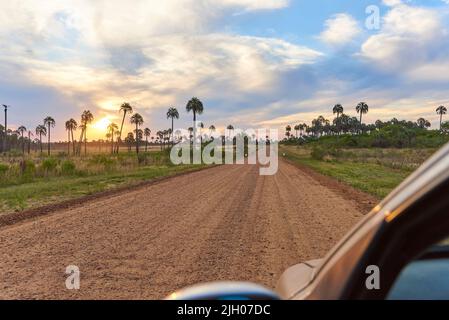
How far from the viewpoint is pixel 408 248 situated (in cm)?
132

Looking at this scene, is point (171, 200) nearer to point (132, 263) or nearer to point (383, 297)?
point (132, 263)

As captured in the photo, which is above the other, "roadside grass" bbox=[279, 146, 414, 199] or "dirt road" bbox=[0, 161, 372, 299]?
"roadside grass" bbox=[279, 146, 414, 199]

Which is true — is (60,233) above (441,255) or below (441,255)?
below

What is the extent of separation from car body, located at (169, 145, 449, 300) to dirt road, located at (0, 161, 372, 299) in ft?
13.1

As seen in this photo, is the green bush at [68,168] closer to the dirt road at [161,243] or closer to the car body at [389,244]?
the dirt road at [161,243]

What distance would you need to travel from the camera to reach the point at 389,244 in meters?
1.31

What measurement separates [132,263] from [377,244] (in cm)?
578

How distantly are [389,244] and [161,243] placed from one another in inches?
271

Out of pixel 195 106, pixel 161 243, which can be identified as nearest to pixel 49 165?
pixel 161 243

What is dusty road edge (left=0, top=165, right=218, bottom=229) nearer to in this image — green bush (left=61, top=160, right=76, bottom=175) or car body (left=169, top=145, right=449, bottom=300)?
→ car body (left=169, top=145, right=449, bottom=300)

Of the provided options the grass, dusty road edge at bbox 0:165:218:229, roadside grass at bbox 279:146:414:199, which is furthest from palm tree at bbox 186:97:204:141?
dusty road edge at bbox 0:165:218:229

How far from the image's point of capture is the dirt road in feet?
18.5

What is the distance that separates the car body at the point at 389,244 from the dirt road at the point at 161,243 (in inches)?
157
